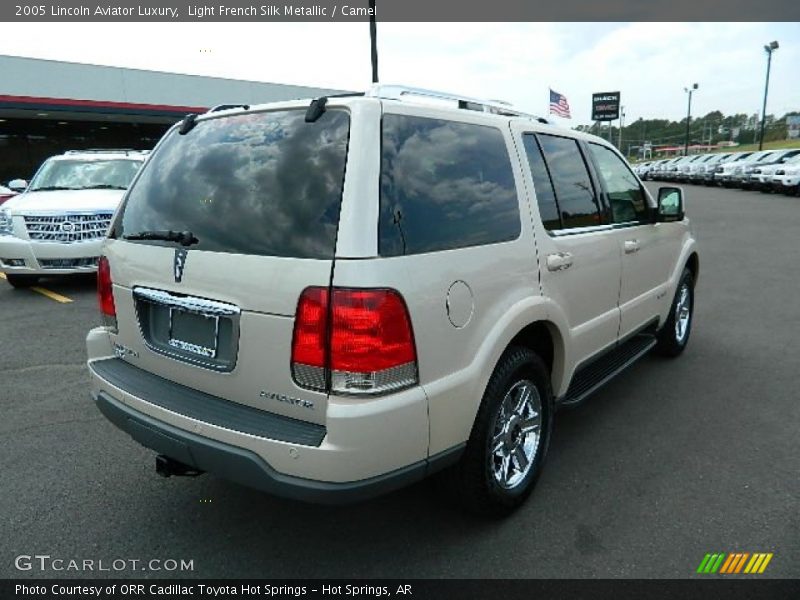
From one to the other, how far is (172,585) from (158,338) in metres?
1.04

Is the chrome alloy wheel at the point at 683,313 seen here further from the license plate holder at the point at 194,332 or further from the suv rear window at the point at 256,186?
the license plate holder at the point at 194,332

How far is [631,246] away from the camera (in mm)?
3914

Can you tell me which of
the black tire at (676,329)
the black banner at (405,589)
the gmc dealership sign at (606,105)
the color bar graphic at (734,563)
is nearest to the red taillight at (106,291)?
the black banner at (405,589)

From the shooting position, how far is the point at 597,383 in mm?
3537

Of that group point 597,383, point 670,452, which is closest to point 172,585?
point 597,383

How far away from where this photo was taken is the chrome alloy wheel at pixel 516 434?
276 centimetres

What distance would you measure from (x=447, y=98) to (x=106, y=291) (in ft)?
6.33

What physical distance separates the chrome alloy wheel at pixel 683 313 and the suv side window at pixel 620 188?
1.21 metres

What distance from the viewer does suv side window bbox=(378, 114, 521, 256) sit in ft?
7.34

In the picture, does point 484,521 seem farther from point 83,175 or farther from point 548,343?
point 83,175

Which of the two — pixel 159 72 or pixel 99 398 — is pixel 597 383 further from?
pixel 159 72

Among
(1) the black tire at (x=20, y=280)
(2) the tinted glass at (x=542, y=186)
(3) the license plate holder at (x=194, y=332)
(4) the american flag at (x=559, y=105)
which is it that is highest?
(4) the american flag at (x=559, y=105)

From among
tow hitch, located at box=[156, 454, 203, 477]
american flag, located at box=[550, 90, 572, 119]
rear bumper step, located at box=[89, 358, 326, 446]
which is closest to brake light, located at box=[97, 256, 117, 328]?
rear bumper step, located at box=[89, 358, 326, 446]

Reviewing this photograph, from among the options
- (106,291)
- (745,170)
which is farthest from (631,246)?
(745,170)
